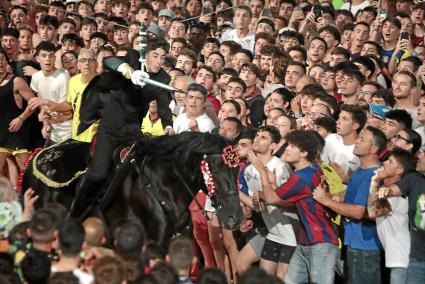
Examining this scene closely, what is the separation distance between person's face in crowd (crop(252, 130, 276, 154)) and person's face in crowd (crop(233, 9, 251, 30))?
6.75m

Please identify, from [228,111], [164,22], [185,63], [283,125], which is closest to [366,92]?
[283,125]

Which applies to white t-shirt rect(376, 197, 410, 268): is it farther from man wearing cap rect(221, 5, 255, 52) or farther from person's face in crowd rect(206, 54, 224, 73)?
man wearing cap rect(221, 5, 255, 52)

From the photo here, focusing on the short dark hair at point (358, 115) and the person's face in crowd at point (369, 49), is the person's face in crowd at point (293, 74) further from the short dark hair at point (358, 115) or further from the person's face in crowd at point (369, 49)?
the short dark hair at point (358, 115)

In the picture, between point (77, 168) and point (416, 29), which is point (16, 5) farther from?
point (77, 168)

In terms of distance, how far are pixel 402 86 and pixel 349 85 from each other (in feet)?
2.54

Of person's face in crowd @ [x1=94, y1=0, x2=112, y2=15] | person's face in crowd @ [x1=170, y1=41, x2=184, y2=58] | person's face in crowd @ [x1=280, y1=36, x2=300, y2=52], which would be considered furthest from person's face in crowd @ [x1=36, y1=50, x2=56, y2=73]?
person's face in crowd @ [x1=94, y1=0, x2=112, y2=15]

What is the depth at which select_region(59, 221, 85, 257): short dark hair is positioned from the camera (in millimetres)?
10031

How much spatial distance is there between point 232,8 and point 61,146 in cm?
787

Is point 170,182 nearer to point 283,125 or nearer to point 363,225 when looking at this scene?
point 363,225

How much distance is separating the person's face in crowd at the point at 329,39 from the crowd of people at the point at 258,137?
0.07 ft

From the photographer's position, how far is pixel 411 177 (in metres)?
12.8

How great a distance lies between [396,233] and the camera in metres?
13.0

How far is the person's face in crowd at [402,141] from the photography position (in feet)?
44.6

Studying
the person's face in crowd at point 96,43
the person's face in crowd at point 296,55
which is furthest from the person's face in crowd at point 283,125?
the person's face in crowd at point 96,43
